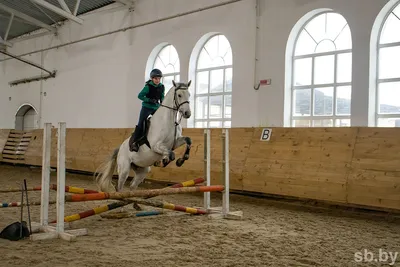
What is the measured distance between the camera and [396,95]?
8.00m

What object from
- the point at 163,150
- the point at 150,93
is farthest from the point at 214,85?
the point at 163,150

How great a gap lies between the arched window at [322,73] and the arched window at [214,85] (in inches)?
83.6

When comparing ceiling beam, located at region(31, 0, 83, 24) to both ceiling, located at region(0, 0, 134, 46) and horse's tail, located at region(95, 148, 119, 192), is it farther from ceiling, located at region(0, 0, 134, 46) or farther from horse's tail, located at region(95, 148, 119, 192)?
horse's tail, located at region(95, 148, 119, 192)

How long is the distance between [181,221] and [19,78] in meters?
16.4

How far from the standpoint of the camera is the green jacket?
19.3 ft

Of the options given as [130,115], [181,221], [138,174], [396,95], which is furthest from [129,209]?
[130,115]

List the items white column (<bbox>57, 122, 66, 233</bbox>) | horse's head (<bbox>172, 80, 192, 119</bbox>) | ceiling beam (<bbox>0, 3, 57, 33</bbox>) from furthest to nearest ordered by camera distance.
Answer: ceiling beam (<bbox>0, 3, 57, 33</bbox>) → horse's head (<bbox>172, 80, 192, 119</bbox>) → white column (<bbox>57, 122, 66, 233</bbox>)

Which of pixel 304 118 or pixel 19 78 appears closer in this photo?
pixel 304 118

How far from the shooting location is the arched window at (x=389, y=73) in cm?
798

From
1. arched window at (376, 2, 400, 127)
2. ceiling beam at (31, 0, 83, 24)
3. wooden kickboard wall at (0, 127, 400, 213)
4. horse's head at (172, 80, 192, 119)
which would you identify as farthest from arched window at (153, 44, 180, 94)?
horse's head at (172, 80, 192, 119)

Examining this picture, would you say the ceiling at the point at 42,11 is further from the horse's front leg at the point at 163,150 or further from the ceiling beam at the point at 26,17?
the horse's front leg at the point at 163,150

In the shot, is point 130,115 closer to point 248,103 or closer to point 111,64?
point 111,64

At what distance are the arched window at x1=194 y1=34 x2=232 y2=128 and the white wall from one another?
1.37ft

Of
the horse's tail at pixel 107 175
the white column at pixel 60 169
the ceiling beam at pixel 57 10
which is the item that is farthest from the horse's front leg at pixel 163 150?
the ceiling beam at pixel 57 10
